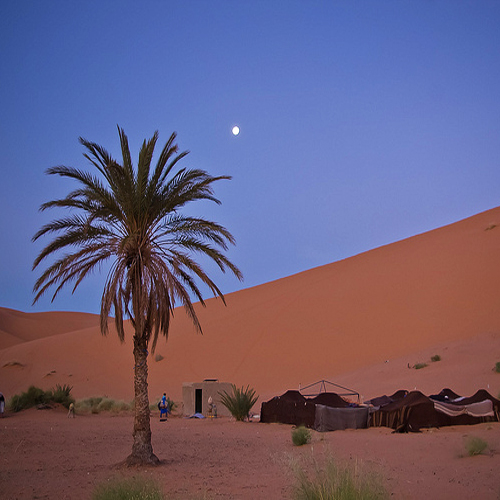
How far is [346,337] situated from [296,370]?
15.0ft

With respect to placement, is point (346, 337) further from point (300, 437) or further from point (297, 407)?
point (300, 437)

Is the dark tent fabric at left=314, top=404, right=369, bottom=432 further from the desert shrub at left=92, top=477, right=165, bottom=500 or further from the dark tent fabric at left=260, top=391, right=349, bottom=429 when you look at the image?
→ the desert shrub at left=92, top=477, right=165, bottom=500

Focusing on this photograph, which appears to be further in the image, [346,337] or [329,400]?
[346,337]

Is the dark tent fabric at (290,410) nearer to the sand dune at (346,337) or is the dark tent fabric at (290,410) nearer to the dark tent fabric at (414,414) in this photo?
the dark tent fabric at (414,414)

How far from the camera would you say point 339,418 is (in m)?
19.8

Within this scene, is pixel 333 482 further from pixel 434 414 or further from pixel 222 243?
pixel 434 414

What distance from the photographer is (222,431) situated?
66.7 ft

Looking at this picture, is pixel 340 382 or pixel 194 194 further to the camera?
pixel 340 382

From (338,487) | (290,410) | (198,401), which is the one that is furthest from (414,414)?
(338,487)

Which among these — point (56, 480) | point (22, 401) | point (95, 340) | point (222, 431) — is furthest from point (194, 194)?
point (95, 340)

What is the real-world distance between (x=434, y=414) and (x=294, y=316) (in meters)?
27.5

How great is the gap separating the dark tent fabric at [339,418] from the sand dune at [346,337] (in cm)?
670

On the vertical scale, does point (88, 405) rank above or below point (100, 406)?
above

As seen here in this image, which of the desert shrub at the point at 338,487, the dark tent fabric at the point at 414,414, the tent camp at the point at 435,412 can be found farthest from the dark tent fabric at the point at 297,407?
the desert shrub at the point at 338,487
